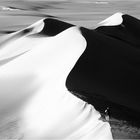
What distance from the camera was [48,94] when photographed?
2.47m

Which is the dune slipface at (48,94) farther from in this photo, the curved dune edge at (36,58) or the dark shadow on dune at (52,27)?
the dark shadow on dune at (52,27)

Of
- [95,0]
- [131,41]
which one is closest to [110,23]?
[131,41]

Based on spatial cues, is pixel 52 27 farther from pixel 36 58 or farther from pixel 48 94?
pixel 48 94

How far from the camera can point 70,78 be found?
2529 mm

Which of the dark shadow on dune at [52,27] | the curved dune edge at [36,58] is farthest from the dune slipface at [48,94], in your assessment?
the dark shadow on dune at [52,27]

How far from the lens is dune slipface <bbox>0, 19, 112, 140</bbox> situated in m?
2.07

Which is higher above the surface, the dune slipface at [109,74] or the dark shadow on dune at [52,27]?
the dune slipface at [109,74]

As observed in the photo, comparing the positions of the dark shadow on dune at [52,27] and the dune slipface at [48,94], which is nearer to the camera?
the dune slipface at [48,94]

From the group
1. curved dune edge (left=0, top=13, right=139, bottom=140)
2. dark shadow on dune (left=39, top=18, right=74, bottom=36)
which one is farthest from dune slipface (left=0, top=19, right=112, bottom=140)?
dark shadow on dune (left=39, top=18, right=74, bottom=36)

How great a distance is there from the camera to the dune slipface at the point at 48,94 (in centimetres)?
207

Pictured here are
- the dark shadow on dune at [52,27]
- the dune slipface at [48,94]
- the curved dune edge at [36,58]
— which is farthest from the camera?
the dark shadow on dune at [52,27]

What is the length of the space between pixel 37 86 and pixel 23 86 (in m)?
0.10

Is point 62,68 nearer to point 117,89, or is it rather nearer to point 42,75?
point 42,75

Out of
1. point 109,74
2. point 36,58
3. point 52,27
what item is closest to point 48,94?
point 109,74
